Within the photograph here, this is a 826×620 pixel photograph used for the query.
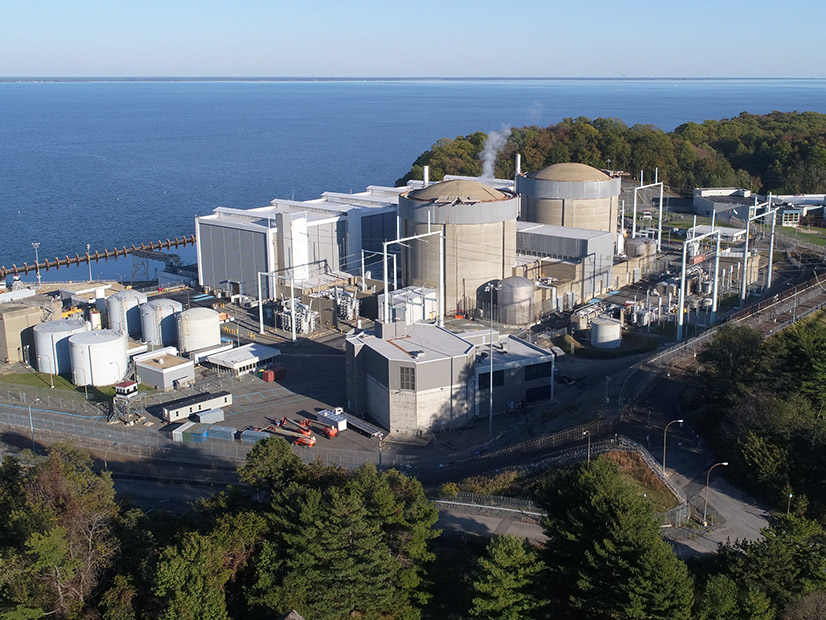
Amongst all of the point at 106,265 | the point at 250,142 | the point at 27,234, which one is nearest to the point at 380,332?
the point at 106,265

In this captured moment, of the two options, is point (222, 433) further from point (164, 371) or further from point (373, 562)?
point (373, 562)

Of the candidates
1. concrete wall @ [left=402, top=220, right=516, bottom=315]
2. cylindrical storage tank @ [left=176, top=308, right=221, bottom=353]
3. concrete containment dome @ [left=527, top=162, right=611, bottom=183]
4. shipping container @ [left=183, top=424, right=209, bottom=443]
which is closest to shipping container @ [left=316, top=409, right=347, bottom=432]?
shipping container @ [left=183, top=424, right=209, bottom=443]

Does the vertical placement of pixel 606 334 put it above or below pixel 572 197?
below

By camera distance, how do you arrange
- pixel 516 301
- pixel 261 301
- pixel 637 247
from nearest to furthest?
pixel 516 301, pixel 261 301, pixel 637 247

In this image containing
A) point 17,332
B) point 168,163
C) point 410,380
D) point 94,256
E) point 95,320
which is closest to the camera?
point 410,380

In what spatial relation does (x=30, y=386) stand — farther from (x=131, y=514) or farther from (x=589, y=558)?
(x=589, y=558)

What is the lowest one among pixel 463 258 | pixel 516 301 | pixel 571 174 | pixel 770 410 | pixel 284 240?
pixel 516 301

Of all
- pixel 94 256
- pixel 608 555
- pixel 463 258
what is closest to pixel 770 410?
pixel 608 555
